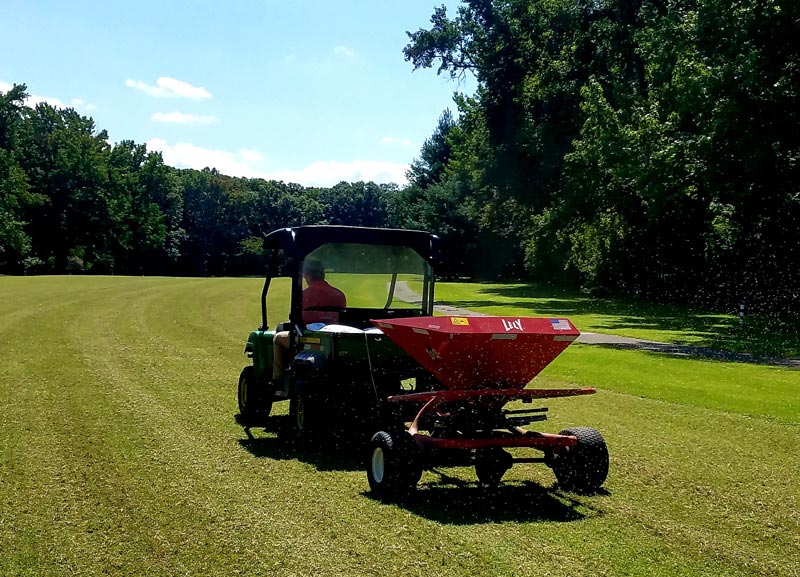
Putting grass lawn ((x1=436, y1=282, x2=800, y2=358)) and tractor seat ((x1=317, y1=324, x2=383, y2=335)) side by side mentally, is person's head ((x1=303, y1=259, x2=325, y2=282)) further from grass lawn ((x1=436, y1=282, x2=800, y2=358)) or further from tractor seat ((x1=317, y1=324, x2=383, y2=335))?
grass lawn ((x1=436, y1=282, x2=800, y2=358))

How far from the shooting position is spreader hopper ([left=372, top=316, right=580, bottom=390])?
6.63 meters

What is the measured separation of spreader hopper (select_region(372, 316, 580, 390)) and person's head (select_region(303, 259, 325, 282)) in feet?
6.38

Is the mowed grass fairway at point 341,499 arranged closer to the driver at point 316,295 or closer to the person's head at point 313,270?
the driver at point 316,295

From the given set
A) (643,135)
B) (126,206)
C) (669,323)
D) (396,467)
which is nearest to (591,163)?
(643,135)

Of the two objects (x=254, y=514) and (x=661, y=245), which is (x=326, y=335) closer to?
(x=254, y=514)

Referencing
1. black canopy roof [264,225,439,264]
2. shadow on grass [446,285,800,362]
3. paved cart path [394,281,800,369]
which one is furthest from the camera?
shadow on grass [446,285,800,362]

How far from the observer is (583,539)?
586 cm

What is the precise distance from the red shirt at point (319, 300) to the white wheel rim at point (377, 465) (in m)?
2.20

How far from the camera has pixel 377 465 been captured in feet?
22.7

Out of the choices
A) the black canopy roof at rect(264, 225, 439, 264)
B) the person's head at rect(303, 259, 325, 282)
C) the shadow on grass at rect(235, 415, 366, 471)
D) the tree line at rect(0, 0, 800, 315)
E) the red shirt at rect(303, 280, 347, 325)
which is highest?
the tree line at rect(0, 0, 800, 315)

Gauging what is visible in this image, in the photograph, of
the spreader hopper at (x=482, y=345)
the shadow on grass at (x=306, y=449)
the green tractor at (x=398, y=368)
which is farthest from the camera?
the shadow on grass at (x=306, y=449)

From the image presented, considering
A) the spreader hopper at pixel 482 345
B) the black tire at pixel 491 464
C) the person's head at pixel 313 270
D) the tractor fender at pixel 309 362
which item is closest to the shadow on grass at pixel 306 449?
the tractor fender at pixel 309 362

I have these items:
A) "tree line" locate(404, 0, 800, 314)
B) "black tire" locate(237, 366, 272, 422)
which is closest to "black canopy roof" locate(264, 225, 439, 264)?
"black tire" locate(237, 366, 272, 422)

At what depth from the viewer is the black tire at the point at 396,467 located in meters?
6.65
